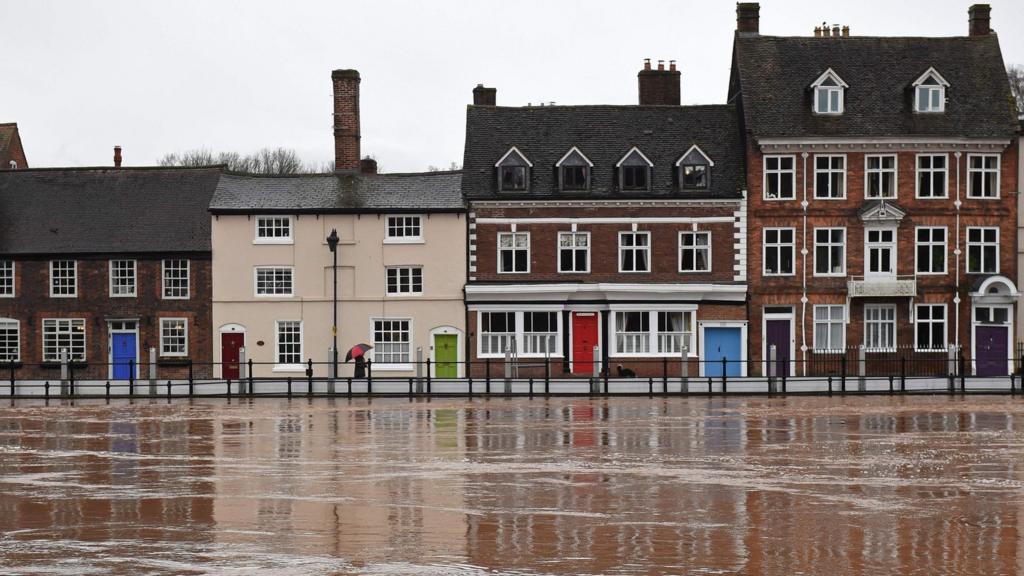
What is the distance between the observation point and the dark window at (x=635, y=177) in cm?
4644

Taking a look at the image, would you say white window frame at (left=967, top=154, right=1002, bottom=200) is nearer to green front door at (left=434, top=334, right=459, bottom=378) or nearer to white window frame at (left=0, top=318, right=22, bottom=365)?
green front door at (left=434, top=334, right=459, bottom=378)

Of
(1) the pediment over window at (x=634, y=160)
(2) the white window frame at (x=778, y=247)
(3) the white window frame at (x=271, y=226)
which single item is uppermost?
(1) the pediment over window at (x=634, y=160)

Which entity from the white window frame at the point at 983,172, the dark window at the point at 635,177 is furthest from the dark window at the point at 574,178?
the white window frame at the point at 983,172

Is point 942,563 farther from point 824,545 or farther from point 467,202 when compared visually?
point 467,202

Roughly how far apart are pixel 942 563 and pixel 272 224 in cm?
3388

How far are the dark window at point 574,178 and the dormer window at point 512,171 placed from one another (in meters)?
1.26

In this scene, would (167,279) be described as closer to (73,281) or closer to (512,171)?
(73,281)

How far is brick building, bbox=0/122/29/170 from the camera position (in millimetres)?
54903

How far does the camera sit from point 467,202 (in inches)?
1826

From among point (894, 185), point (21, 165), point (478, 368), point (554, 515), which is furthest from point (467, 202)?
point (554, 515)

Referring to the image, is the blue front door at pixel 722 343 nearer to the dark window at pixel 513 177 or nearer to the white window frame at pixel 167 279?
the dark window at pixel 513 177

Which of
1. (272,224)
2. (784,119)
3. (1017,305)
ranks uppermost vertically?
(784,119)

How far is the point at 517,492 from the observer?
2127 centimetres

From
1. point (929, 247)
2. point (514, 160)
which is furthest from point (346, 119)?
point (929, 247)
